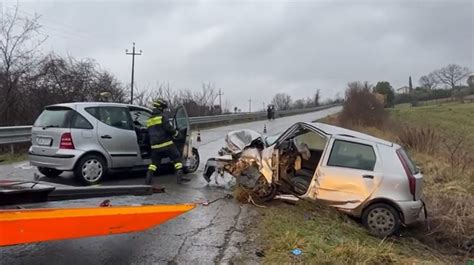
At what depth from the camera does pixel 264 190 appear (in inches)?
298

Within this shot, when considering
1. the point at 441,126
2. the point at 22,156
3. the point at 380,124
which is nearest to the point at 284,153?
the point at 22,156

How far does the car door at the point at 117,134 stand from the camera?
900cm

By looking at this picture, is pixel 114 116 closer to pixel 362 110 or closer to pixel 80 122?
pixel 80 122

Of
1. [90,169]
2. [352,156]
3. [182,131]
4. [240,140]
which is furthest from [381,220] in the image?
[90,169]

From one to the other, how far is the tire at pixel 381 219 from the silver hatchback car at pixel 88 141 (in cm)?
438

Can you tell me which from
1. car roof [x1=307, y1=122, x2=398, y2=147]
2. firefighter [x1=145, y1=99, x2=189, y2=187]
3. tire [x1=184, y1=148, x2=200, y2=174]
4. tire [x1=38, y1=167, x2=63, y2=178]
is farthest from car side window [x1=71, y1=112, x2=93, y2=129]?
car roof [x1=307, y1=122, x2=398, y2=147]

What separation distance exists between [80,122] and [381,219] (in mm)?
5599

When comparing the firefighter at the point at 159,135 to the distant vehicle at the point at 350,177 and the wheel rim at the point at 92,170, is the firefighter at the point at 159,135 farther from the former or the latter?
the distant vehicle at the point at 350,177

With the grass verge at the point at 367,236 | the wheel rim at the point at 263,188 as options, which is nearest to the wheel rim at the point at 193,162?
the wheel rim at the point at 263,188

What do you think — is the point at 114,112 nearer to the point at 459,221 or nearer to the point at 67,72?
the point at 459,221

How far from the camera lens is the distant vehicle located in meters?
6.77

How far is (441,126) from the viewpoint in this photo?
3800 cm

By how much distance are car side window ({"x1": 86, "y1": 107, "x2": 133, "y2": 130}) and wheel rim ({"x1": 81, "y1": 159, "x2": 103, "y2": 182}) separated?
84 centimetres

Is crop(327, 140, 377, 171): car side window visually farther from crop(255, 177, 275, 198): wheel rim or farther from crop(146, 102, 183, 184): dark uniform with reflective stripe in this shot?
crop(146, 102, 183, 184): dark uniform with reflective stripe
